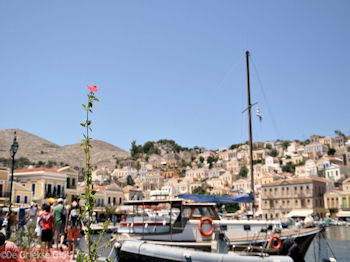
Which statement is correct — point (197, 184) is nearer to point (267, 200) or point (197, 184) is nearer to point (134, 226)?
point (267, 200)

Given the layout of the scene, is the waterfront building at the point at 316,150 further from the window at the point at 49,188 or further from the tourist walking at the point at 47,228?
the tourist walking at the point at 47,228

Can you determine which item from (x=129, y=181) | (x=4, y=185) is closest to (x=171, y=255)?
(x=4, y=185)

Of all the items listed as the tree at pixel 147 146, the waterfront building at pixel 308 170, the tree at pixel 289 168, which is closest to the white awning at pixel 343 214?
the waterfront building at pixel 308 170

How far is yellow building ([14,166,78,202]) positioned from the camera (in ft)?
153

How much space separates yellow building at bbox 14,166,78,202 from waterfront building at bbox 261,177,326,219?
48.3m

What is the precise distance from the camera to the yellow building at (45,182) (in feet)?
153

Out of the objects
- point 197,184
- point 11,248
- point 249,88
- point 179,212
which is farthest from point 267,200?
point 11,248

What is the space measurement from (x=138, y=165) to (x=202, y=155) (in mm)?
30628

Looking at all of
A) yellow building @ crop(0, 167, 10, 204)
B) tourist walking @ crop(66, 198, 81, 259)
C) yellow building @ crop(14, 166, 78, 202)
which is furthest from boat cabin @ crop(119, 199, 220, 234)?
yellow building @ crop(14, 166, 78, 202)

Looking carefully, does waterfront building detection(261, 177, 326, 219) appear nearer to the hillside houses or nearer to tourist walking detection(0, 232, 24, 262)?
the hillside houses

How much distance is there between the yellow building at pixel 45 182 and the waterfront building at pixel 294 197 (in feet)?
158

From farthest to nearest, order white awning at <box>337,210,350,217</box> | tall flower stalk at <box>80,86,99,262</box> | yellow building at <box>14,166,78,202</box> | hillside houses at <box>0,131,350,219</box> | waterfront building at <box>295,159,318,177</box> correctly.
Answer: waterfront building at <box>295,159,318,177</box> → white awning at <box>337,210,350,217</box> → hillside houses at <box>0,131,350,219</box> → yellow building at <box>14,166,78,202</box> → tall flower stalk at <box>80,86,99,262</box>

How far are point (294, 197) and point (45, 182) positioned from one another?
180 ft

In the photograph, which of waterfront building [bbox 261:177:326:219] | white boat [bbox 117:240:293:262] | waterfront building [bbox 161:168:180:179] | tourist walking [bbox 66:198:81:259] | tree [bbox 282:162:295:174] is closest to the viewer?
tourist walking [bbox 66:198:81:259]
